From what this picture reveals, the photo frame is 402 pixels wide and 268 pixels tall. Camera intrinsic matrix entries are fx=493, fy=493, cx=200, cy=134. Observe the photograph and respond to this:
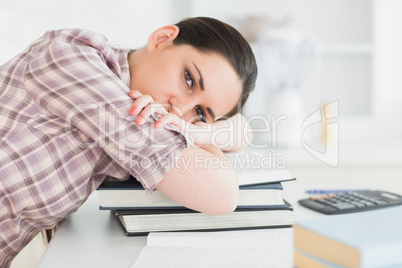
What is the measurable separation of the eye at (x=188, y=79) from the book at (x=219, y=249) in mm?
273

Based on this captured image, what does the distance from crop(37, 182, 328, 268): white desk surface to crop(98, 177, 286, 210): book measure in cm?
5

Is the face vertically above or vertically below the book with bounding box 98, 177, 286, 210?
above

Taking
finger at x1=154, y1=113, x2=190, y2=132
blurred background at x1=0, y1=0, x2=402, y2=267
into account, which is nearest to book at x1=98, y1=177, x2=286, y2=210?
finger at x1=154, y1=113, x2=190, y2=132

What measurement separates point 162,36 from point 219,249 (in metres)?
0.47

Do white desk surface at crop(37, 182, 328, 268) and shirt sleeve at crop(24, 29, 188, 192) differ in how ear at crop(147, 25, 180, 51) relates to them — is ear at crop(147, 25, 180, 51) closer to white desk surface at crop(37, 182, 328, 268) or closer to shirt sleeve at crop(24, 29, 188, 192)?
shirt sleeve at crop(24, 29, 188, 192)

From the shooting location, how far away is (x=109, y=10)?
266 cm

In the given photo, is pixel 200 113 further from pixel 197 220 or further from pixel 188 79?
pixel 197 220

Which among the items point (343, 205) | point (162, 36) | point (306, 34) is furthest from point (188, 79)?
point (306, 34)

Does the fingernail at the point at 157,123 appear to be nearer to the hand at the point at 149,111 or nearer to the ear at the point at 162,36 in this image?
the hand at the point at 149,111

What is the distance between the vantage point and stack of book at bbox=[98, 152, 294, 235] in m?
0.79

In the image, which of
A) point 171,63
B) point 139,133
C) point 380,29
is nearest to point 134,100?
point 139,133

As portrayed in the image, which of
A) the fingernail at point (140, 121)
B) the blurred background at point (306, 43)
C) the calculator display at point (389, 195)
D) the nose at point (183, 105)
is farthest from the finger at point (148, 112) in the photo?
the blurred background at point (306, 43)

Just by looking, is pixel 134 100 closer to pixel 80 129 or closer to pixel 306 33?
pixel 80 129

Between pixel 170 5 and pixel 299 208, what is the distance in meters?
1.94
